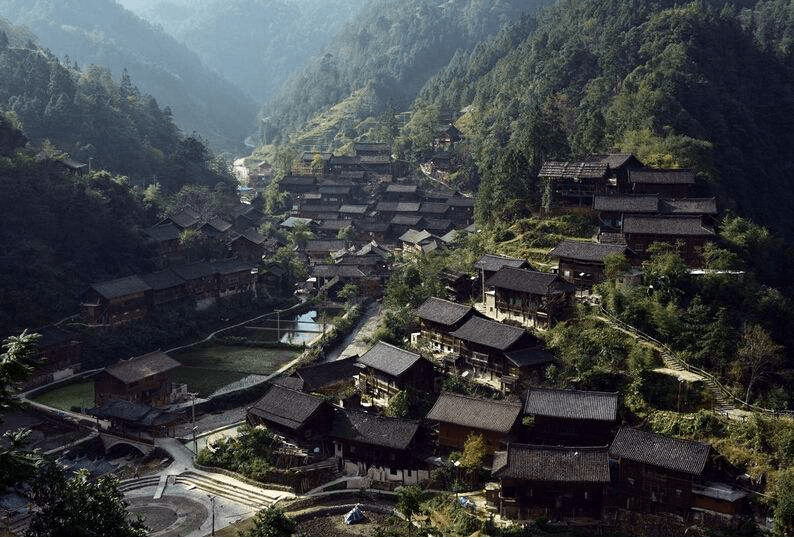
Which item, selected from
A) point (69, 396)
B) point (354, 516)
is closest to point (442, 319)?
point (354, 516)

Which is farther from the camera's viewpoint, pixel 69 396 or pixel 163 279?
pixel 163 279

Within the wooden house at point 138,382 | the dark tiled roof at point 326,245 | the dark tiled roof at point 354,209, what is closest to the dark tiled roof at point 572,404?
the wooden house at point 138,382

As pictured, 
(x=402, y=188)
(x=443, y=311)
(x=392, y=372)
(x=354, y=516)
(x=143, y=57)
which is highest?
(x=143, y=57)

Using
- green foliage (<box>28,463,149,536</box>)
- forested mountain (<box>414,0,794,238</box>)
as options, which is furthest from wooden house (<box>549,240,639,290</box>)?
green foliage (<box>28,463,149,536</box>)

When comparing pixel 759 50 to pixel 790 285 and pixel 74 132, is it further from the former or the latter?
pixel 74 132

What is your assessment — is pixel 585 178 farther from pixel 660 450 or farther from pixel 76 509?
pixel 76 509

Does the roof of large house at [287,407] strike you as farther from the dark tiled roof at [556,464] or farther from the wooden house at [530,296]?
the wooden house at [530,296]
